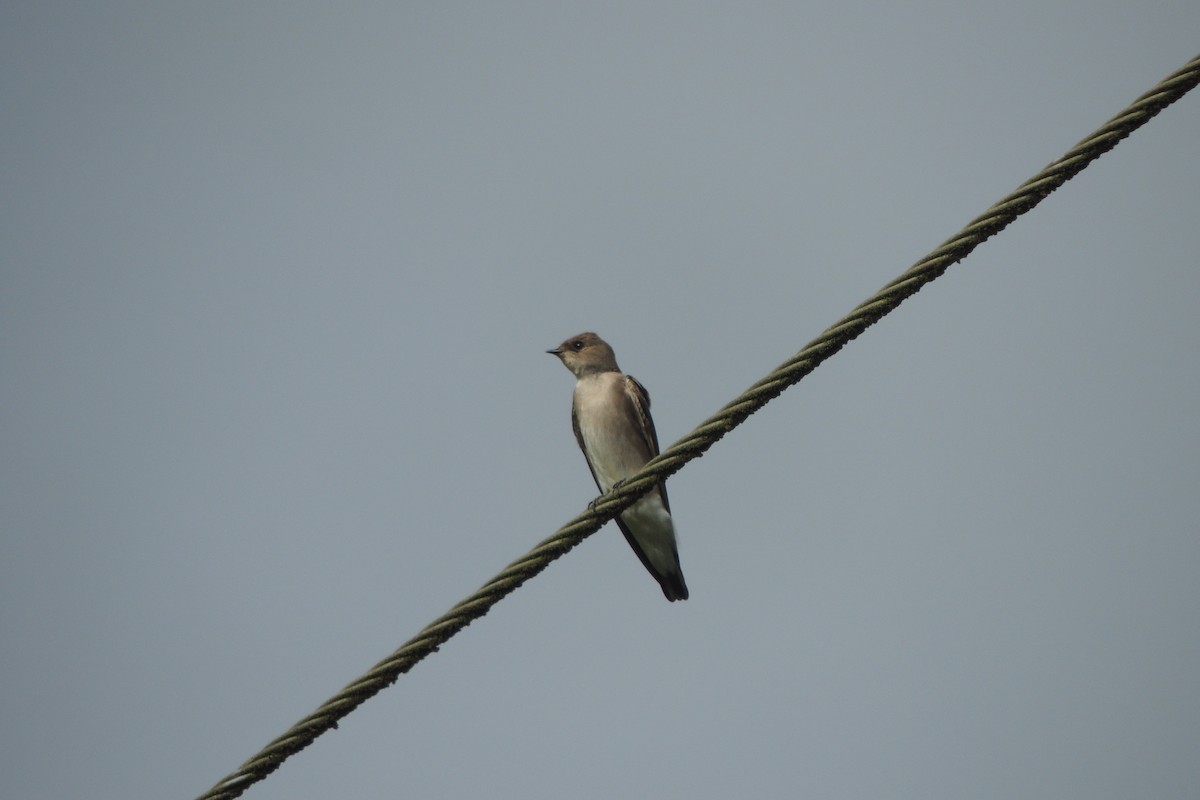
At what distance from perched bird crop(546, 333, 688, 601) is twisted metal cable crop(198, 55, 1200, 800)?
15.7ft

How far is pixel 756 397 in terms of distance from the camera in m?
3.93

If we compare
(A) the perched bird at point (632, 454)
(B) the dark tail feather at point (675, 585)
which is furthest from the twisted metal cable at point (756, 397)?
(B) the dark tail feather at point (675, 585)

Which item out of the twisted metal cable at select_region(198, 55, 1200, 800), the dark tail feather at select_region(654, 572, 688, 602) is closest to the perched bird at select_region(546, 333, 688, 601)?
the dark tail feather at select_region(654, 572, 688, 602)

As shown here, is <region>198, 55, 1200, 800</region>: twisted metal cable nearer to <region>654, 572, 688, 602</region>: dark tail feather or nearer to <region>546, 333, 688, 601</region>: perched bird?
<region>546, 333, 688, 601</region>: perched bird

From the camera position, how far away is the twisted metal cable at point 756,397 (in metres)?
3.59

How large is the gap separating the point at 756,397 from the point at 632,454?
5169 millimetres

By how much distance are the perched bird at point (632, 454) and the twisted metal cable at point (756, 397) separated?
189 inches

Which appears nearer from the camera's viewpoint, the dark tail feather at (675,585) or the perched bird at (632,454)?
the perched bird at (632,454)

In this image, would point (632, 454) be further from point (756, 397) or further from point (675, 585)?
point (756, 397)

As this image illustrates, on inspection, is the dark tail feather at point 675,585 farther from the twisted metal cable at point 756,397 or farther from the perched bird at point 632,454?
the twisted metal cable at point 756,397

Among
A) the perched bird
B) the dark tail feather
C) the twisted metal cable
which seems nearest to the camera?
the twisted metal cable

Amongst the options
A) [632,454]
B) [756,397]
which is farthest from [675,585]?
[756,397]

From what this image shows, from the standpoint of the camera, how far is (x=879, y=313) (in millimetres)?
3781

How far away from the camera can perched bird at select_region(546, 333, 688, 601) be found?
897 centimetres
